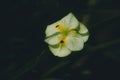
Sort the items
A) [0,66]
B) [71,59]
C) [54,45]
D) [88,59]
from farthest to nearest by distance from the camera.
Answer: [88,59], [0,66], [71,59], [54,45]

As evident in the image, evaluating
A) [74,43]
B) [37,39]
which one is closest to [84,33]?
[74,43]

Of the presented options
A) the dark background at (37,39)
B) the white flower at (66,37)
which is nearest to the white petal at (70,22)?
the white flower at (66,37)

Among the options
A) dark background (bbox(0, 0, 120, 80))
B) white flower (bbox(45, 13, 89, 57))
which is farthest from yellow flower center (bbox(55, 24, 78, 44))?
dark background (bbox(0, 0, 120, 80))

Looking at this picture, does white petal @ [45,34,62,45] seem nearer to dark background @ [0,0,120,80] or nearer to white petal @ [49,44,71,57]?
white petal @ [49,44,71,57]

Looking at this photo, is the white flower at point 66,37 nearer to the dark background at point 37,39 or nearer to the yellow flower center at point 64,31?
the yellow flower center at point 64,31

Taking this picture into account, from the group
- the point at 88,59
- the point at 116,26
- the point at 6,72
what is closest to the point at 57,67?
the point at 6,72

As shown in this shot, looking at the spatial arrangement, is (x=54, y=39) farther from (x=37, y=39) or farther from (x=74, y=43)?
(x=37, y=39)

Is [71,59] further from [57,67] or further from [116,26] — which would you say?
[116,26]

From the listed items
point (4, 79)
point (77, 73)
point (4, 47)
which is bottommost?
point (77, 73)

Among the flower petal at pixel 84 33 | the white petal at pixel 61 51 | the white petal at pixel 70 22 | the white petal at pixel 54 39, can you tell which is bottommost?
the white petal at pixel 61 51
